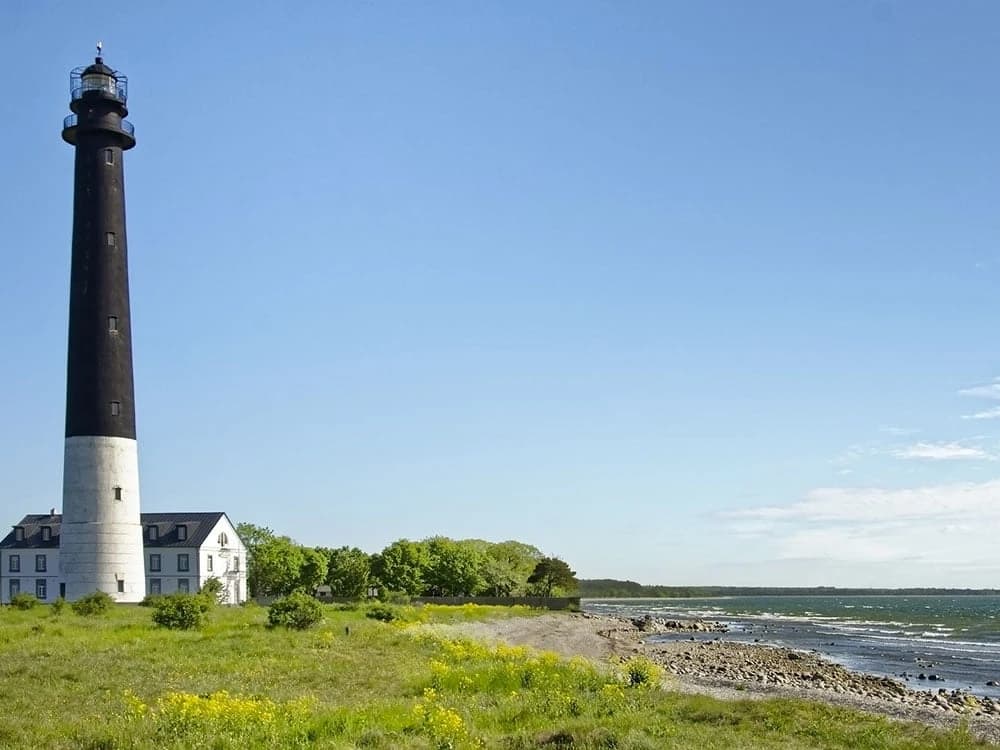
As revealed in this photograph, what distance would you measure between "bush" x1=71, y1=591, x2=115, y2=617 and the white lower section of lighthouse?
5.49ft

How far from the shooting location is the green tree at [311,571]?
95375 millimetres

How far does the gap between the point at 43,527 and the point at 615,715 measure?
241ft

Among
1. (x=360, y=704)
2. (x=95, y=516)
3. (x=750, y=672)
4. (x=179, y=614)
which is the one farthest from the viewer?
(x=95, y=516)

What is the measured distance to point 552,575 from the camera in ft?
394

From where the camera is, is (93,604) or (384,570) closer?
(93,604)

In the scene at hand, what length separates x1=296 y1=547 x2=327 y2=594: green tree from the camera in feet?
313

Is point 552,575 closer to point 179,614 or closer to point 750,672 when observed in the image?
point 750,672

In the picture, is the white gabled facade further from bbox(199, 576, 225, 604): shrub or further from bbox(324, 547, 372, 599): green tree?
bbox(324, 547, 372, 599): green tree

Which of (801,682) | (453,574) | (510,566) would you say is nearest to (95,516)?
(801,682)

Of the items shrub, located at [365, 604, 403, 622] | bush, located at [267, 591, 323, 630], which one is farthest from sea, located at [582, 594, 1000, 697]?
bush, located at [267, 591, 323, 630]

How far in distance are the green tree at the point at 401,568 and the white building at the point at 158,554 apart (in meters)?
18.6

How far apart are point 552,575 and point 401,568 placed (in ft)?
91.3

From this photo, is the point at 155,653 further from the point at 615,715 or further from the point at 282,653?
the point at 615,715

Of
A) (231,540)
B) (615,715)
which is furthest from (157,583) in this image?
(615,715)
